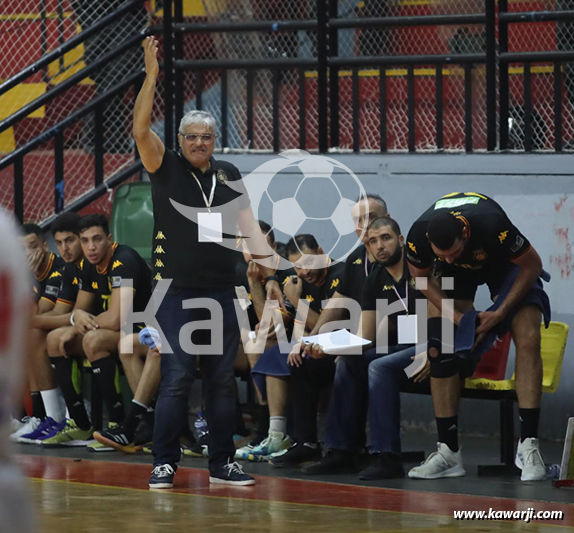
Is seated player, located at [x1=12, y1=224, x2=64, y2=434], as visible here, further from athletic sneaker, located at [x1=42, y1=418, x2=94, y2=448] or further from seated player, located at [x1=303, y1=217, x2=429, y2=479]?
seated player, located at [x1=303, y1=217, x2=429, y2=479]

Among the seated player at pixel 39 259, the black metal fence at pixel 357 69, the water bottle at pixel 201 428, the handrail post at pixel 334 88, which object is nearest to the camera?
Answer: the water bottle at pixel 201 428

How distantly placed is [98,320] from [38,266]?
1.07m

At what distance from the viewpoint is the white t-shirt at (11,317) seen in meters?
2.34

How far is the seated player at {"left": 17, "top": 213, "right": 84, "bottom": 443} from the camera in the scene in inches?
346

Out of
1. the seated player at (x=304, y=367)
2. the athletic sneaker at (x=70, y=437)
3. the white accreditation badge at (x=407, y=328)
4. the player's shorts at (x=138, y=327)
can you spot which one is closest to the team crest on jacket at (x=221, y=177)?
the seated player at (x=304, y=367)

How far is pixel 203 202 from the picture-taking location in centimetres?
659

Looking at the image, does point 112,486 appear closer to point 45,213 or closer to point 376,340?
point 376,340

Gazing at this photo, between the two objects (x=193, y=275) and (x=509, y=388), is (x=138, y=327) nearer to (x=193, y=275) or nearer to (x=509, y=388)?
(x=193, y=275)

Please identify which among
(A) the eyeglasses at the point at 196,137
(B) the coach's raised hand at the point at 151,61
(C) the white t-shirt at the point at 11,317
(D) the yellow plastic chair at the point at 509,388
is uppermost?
(B) the coach's raised hand at the point at 151,61

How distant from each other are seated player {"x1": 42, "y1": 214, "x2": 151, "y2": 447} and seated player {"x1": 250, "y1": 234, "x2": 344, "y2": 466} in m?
1.08

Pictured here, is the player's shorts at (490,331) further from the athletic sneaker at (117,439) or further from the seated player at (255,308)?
the athletic sneaker at (117,439)

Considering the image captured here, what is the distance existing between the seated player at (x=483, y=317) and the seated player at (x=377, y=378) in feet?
0.72

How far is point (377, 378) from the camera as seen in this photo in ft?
23.3

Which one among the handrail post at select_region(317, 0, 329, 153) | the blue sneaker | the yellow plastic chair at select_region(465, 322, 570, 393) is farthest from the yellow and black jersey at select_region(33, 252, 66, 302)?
the yellow plastic chair at select_region(465, 322, 570, 393)
